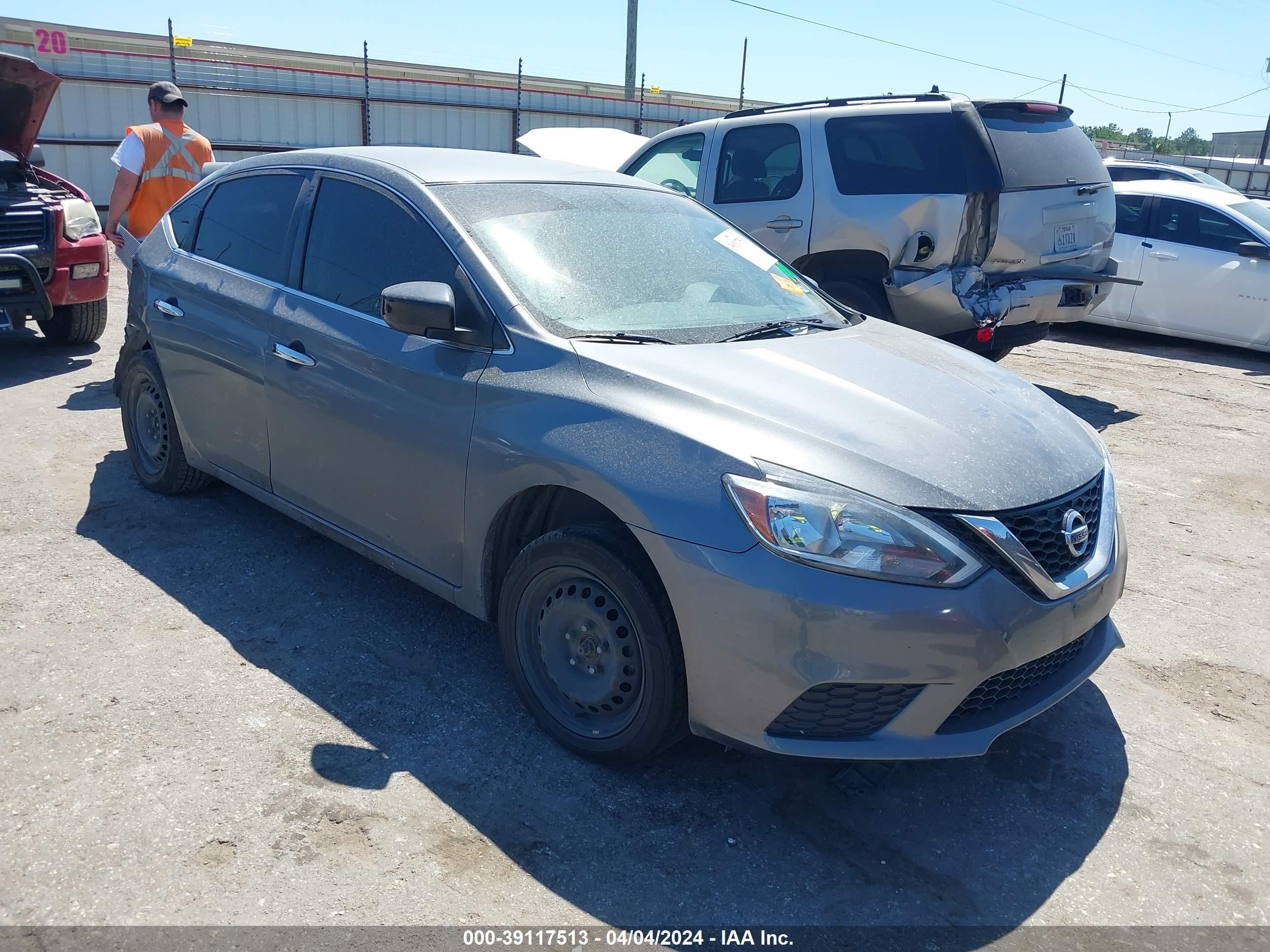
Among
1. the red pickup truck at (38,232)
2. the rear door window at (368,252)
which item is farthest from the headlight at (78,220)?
the rear door window at (368,252)

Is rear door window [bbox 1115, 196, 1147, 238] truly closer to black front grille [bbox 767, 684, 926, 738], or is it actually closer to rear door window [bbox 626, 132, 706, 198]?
rear door window [bbox 626, 132, 706, 198]

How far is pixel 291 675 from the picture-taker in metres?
3.54

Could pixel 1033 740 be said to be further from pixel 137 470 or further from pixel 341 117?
pixel 341 117

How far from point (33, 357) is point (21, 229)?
1176mm

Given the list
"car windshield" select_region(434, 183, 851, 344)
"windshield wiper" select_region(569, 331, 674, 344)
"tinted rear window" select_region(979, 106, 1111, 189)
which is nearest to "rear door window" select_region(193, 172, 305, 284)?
"car windshield" select_region(434, 183, 851, 344)

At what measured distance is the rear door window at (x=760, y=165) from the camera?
7293mm

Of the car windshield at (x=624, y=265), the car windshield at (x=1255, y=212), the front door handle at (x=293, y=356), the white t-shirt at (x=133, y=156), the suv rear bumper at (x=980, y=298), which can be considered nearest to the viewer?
the car windshield at (x=624, y=265)

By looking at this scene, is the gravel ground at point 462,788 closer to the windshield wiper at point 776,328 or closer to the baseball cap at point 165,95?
the windshield wiper at point 776,328

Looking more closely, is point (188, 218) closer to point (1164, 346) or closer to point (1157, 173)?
point (1164, 346)

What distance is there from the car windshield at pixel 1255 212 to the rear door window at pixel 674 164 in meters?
5.30

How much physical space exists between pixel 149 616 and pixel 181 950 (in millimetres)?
1845

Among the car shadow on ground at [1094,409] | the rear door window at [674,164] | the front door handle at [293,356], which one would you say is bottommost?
the car shadow on ground at [1094,409]

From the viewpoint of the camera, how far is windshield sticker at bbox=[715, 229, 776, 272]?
4.15 meters

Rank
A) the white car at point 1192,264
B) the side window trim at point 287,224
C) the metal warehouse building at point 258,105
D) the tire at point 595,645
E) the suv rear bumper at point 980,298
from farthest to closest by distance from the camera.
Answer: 1. the metal warehouse building at point 258,105
2. the white car at point 1192,264
3. the suv rear bumper at point 980,298
4. the side window trim at point 287,224
5. the tire at point 595,645
